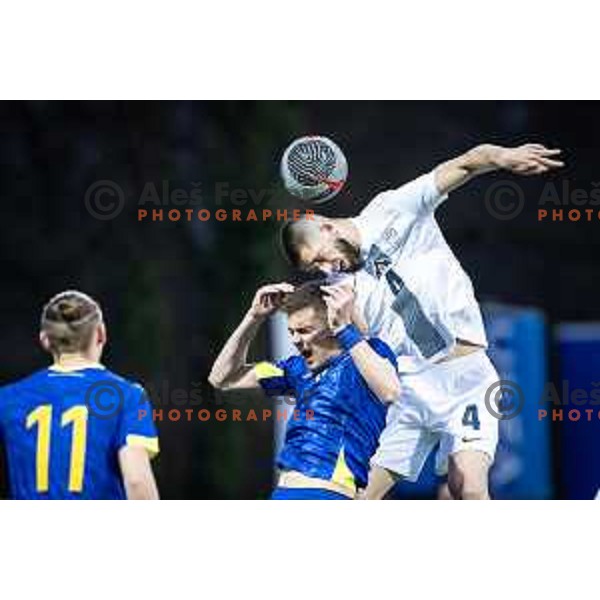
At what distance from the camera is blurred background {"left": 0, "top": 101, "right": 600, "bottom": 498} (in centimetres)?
788

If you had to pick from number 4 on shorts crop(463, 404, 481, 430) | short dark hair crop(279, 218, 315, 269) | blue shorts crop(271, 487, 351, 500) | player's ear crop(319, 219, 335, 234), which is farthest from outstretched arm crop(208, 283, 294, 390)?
number 4 on shorts crop(463, 404, 481, 430)

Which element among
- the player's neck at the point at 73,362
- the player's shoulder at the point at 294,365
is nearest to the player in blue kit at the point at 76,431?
the player's neck at the point at 73,362

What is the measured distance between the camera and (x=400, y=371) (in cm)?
725

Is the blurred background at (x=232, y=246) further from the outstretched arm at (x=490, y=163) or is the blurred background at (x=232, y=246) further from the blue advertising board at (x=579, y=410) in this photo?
the outstretched arm at (x=490, y=163)

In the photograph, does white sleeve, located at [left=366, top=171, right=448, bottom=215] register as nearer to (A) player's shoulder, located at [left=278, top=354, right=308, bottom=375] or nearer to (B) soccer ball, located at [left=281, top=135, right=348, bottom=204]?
(B) soccer ball, located at [left=281, top=135, right=348, bottom=204]

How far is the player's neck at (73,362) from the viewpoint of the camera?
23.7ft

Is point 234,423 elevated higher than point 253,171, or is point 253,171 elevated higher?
point 253,171

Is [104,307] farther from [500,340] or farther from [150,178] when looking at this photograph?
[500,340]

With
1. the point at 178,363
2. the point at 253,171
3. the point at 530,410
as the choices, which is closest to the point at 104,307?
the point at 178,363

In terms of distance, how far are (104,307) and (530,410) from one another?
2.23 m

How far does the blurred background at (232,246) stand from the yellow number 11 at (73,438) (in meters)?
0.49

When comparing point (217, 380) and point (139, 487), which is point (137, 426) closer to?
point (139, 487)
